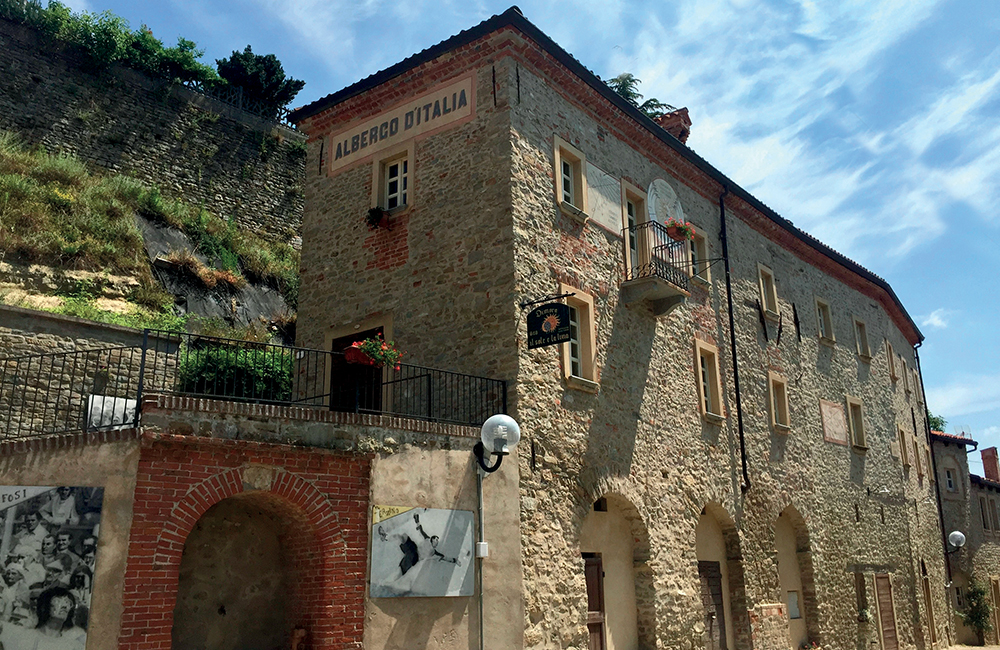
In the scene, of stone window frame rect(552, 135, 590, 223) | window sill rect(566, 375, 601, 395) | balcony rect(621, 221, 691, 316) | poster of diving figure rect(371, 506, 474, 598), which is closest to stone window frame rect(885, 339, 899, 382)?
balcony rect(621, 221, 691, 316)

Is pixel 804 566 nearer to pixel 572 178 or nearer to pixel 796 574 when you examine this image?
pixel 796 574

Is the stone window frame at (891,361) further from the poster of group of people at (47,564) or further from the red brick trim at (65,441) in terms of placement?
the poster of group of people at (47,564)

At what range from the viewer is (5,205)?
20.9m

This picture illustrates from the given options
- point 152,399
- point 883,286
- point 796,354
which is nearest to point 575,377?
point 152,399

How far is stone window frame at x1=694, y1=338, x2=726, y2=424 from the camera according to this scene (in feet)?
55.1

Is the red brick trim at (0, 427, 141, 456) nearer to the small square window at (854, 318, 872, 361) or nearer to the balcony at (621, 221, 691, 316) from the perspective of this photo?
the balcony at (621, 221, 691, 316)

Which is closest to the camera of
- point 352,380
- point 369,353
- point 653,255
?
point 369,353

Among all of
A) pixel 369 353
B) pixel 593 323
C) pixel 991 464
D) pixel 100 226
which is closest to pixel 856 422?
pixel 593 323

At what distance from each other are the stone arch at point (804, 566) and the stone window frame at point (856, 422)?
443 cm

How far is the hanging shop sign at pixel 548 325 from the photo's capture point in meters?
12.2

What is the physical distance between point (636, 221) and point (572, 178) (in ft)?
6.73

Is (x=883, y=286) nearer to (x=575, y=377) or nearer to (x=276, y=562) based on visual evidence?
(x=575, y=377)

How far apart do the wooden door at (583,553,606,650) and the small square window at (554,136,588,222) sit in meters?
5.74

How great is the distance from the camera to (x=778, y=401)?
20.1 m
